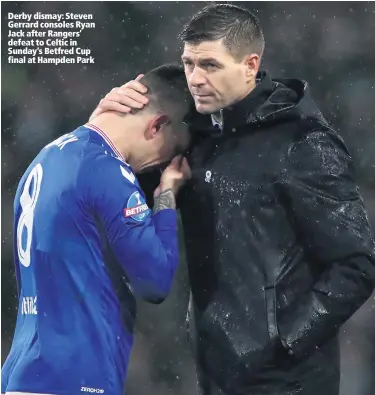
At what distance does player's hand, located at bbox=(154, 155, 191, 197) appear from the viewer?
2.00m

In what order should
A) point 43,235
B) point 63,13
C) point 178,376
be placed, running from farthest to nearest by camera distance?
point 178,376
point 63,13
point 43,235

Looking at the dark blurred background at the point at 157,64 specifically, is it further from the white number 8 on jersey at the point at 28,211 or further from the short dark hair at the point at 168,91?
the white number 8 on jersey at the point at 28,211

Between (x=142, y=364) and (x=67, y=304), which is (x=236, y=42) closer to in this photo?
(x=67, y=304)

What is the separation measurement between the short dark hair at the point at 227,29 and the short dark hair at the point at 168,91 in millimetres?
148

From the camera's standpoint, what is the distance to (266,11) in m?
3.29

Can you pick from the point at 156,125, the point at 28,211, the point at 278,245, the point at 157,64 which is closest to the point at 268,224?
the point at 278,245

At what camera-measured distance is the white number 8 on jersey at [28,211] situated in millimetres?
1908

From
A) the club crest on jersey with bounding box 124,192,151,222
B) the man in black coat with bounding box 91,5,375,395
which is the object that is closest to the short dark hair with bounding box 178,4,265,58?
the man in black coat with bounding box 91,5,375,395

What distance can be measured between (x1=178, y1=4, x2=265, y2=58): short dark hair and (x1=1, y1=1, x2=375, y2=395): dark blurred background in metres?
1.33

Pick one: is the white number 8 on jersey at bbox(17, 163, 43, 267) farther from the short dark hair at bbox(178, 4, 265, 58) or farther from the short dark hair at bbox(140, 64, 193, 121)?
the short dark hair at bbox(178, 4, 265, 58)

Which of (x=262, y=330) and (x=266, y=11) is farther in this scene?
(x=266, y=11)

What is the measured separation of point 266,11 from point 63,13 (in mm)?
773

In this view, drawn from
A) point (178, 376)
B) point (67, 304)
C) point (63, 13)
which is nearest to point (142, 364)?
point (178, 376)

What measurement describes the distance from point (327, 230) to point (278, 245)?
12 centimetres
